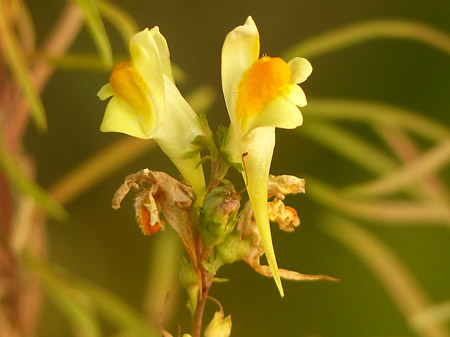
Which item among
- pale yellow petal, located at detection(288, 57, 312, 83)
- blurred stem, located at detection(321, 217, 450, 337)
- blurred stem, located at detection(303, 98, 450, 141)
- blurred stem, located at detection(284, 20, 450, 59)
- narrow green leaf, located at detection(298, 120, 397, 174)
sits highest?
blurred stem, located at detection(284, 20, 450, 59)

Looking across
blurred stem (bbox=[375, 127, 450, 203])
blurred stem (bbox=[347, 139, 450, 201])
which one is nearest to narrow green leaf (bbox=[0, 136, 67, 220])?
blurred stem (bbox=[347, 139, 450, 201])

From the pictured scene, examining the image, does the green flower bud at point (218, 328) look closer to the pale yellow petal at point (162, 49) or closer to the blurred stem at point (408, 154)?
the pale yellow petal at point (162, 49)

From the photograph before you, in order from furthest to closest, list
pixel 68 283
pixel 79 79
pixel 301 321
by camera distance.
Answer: pixel 79 79 < pixel 301 321 < pixel 68 283

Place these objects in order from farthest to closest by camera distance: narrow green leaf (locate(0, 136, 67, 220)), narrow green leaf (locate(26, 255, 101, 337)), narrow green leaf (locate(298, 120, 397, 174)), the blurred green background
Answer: the blurred green background, narrow green leaf (locate(298, 120, 397, 174)), narrow green leaf (locate(26, 255, 101, 337)), narrow green leaf (locate(0, 136, 67, 220))

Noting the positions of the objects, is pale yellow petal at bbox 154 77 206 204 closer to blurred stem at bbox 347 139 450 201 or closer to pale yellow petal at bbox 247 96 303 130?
pale yellow petal at bbox 247 96 303 130

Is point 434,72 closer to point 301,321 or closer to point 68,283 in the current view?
point 301,321

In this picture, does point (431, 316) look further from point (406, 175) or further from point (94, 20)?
point (94, 20)

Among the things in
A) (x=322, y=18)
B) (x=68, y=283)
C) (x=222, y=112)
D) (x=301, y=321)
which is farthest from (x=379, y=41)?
(x=68, y=283)

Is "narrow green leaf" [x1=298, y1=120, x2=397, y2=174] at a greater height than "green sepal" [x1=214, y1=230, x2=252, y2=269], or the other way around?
"narrow green leaf" [x1=298, y1=120, x2=397, y2=174]
